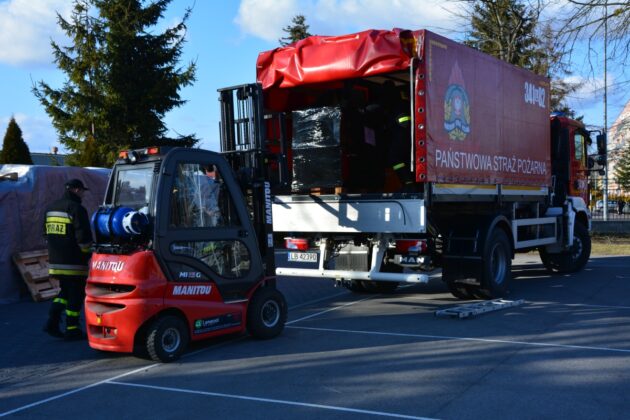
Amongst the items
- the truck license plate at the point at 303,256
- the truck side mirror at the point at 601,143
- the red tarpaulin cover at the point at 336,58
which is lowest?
the truck license plate at the point at 303,256

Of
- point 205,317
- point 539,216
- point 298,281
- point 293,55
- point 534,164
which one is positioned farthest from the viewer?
point 298,281

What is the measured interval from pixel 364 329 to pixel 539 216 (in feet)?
19.7

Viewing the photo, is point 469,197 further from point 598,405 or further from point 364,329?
point 598,405

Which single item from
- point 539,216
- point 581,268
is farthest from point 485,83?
point 581,268

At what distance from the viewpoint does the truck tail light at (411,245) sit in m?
9.05

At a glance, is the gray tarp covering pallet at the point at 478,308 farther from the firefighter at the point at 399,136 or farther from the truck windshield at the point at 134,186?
the truck windshield at the point at 134,186

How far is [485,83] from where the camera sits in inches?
402

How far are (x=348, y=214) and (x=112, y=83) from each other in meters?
16.5

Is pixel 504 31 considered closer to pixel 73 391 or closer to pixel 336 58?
pixel 336 58

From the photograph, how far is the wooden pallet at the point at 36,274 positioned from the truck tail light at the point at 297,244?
432 cm

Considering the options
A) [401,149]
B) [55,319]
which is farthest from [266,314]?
[401,149]

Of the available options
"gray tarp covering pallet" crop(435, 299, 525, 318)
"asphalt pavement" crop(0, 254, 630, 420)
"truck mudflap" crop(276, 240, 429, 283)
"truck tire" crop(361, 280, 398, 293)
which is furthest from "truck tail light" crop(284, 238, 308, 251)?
"gray tarp covering pallet" crop(435, 299, 525, 318)

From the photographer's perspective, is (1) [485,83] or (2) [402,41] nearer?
(2) [402,41]

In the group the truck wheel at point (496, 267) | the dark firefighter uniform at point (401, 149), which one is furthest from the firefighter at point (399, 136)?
the truck wheel at point (496, 267)
